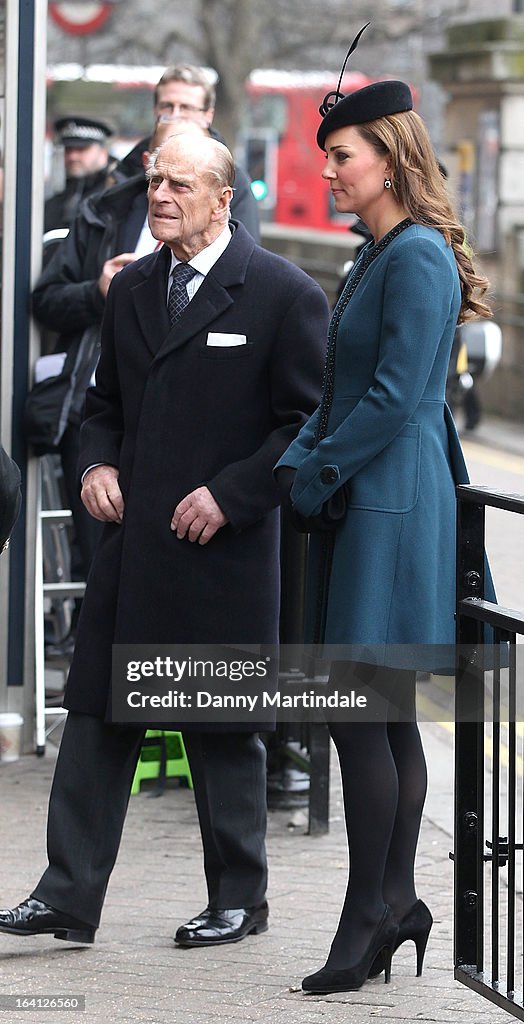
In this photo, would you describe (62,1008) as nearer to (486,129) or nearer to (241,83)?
(486,129)

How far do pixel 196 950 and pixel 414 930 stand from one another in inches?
22.4

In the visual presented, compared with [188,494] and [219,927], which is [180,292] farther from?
[219,927]

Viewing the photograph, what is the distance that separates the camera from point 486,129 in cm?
1886

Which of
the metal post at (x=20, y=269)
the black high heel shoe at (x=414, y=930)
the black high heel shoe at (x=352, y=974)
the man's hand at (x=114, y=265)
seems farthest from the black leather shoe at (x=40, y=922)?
the man's hand at (x=114, y=265)

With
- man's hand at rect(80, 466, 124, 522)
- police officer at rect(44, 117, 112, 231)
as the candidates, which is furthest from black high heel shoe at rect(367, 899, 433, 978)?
police officer at rect(44, 117, 112, 231)

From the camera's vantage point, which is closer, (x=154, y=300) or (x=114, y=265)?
(x=154, y=300)

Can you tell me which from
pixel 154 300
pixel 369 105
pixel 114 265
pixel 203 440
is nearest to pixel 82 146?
pixel 114 265

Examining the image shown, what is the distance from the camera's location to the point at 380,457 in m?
3.89

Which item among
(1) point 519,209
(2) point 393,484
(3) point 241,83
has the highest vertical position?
(3) point 241,83

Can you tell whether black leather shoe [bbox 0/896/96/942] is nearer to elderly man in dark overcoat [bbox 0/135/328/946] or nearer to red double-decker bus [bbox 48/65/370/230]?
elderly man in dark overcoat [bbox 0/135/328/946]

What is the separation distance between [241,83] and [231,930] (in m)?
32.1

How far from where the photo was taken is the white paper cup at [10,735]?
20.0 ft

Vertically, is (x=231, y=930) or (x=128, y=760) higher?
(x=128, y=760)

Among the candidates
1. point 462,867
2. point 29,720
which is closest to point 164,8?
point 29,720
